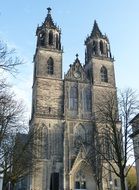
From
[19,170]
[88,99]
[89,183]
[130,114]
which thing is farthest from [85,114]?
[130,114]

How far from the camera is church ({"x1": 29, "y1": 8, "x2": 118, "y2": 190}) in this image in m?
41.4

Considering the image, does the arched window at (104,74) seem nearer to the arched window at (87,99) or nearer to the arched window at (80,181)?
the arched window at (87,99)

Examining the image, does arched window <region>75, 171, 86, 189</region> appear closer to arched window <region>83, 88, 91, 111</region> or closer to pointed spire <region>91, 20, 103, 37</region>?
arched window <region>83, 88, 91, 111</region>

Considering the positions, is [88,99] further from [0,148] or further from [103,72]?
[0,148]

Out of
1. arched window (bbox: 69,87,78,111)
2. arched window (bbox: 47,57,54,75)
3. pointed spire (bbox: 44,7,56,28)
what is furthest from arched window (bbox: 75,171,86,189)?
pointed spire (bbox: 44,7,56,28)

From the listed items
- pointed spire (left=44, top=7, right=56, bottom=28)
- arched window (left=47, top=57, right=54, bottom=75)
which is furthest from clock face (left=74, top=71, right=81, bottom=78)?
pointed spire (left=44, top=7, right=56, bottom=28)

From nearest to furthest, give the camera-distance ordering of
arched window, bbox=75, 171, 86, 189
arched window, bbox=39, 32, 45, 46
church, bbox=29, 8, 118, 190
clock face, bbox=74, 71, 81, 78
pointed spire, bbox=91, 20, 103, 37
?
church, bbox=29, 8, 118, 190, arched window, bbox=75, 171, 86, 189, clock face, bbox=74, 71, 81, 78, arched window, bbox=39, 32, 45, 46, pointed spire, bbox=91, 20, 103, 37

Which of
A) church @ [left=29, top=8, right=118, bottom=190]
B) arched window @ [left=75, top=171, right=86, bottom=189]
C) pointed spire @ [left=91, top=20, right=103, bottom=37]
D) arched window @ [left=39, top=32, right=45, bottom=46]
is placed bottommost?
arched window @ [left=75, top=171, right=86, bottom=189]

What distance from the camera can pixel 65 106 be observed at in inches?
1823

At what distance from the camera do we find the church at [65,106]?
41.4 meters

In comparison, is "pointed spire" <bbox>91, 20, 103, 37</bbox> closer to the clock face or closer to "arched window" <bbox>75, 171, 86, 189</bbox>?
the clock face

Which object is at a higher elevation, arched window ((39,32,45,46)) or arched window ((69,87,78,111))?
arched window ((39,32,45,46))

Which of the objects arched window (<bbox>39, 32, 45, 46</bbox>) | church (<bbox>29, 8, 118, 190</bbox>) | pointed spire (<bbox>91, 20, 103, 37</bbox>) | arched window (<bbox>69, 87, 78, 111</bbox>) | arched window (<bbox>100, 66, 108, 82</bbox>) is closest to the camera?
church (<bbox>29, 8, 118, 190</bbox>)

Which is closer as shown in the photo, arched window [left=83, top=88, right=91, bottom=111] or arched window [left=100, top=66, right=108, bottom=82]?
arched window [left=83, top=88, right=91, bottom=111]
